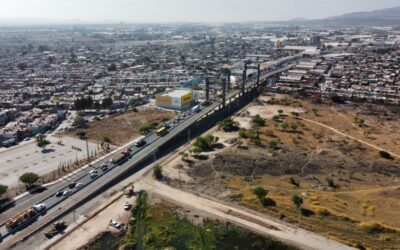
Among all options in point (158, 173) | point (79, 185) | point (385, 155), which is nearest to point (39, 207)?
point (79, 185)

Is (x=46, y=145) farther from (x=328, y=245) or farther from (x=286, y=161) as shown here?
(x=328, y=245)

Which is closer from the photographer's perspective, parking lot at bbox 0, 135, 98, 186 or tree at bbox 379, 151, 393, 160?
parking lot at bbox 0, 135, 98, 186

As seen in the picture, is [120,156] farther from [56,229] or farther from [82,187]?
[56,229]

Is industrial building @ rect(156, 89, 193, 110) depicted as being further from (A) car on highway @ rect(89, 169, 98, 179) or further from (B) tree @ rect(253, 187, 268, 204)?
(B) tree @ rect(253, 187, 268, 204)

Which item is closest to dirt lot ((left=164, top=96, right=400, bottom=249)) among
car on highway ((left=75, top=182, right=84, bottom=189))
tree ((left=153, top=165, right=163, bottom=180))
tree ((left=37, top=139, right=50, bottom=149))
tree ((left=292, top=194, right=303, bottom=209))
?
tree ((left=292, top=194, right=303, bottom=209))

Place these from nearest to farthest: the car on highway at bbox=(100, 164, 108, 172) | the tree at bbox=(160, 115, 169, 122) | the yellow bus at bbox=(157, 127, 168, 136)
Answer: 1. the car on highway at bbox=(100, 164, 108, 172)
2. the yellow bus at bbox=(157, 127, 168, 136)
3. the tree at bbox=(160, 115, 169, 122)

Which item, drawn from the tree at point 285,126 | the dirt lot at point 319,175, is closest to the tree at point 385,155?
the dirt lot at point 319,175
